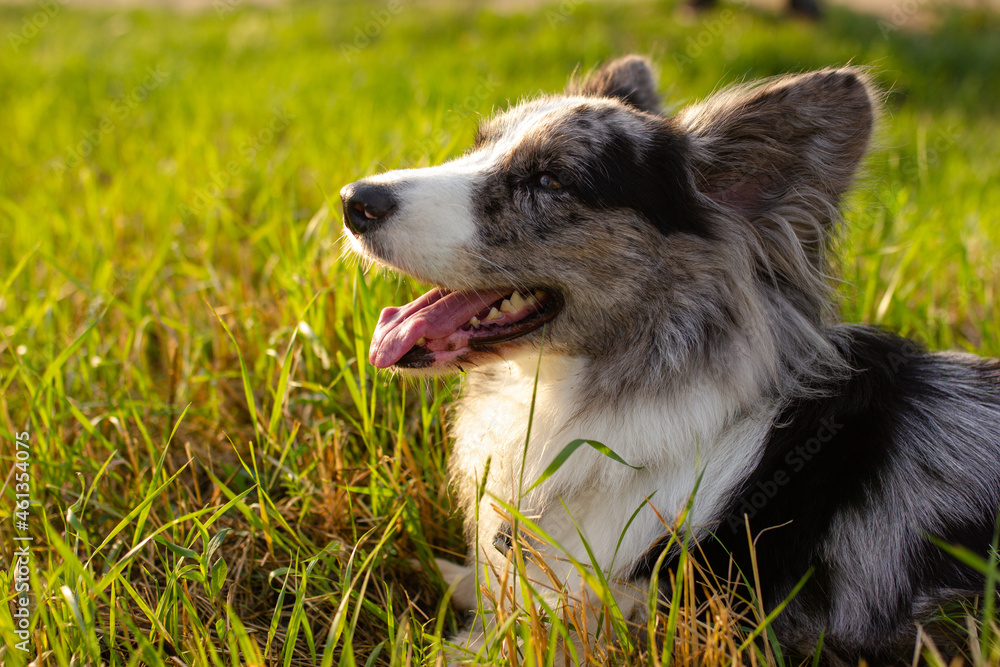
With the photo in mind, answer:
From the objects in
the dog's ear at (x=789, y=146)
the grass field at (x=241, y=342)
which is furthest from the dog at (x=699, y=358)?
the grass field at (x=241, y=342)

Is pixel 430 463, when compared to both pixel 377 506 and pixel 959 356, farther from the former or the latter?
pixel 959 356

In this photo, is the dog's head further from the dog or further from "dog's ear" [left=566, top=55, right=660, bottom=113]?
"dog's ear" [left=566, top=55, right=660, bottom=113]

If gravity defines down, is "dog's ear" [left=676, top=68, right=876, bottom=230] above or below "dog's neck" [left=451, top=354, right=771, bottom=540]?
above

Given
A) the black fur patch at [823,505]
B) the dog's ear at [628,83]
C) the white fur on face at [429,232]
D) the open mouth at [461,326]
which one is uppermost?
the dog's ear at [628,83]

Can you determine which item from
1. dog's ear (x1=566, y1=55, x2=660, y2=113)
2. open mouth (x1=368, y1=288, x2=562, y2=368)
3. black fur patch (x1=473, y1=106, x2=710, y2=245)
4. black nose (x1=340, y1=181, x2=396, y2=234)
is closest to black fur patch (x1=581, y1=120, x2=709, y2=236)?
black fur patch (x1=473, y1=106, x2=710, y2=245)

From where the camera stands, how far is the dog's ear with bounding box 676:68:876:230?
1.96 metres

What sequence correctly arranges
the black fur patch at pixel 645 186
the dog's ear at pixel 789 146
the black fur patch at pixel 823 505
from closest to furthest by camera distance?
the black fur patch at pixel 823 505, the dog's ear at pixel 789 146, the black fur patch at pixel 645 186

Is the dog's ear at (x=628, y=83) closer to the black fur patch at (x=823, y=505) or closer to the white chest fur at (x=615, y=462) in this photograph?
the white chest fur at (x=615, y=462)

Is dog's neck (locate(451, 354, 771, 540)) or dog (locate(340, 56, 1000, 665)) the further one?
dog's neck (locate(451, 354, 771, 540))

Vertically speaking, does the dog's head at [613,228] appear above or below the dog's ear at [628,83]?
below

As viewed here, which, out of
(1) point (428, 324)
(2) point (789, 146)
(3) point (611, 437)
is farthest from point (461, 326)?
(2) point (789, 146)

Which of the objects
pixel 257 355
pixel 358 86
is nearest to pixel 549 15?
pixel 358 86

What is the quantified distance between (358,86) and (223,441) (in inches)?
231

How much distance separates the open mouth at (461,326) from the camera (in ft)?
7.01
